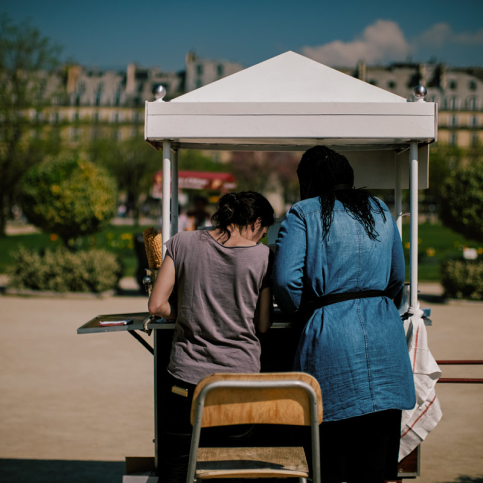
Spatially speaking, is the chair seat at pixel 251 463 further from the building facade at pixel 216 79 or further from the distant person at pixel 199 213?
the building facade at pixel 216 79

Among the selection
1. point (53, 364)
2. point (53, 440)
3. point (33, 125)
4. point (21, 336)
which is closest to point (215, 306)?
point (53, 440)

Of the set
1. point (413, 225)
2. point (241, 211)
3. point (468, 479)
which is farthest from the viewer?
point (468, 479)

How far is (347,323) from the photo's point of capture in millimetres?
2326

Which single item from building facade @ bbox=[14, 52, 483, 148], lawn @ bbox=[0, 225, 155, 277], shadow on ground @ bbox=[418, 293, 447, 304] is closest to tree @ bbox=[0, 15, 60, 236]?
lawn @ bbox=[0, 225, 155, 277]

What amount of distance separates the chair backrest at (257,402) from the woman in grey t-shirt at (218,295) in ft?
1.16

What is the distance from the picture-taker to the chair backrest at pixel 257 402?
2.13 m

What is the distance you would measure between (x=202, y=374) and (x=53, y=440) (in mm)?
2633

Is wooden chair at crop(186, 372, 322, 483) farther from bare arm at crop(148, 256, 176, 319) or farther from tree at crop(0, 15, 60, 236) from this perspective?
tree at crop(0, 15, 60, 236)

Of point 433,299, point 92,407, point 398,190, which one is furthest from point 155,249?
point 433,299

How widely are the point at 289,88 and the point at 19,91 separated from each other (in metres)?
26.1

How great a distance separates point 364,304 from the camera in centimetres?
237

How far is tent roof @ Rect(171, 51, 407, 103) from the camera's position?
10.3ft

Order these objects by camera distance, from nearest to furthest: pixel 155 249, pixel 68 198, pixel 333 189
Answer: pixel 333 189 → pixel 155 249 → pixel 68 198

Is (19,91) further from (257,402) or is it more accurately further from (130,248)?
(257,402)
